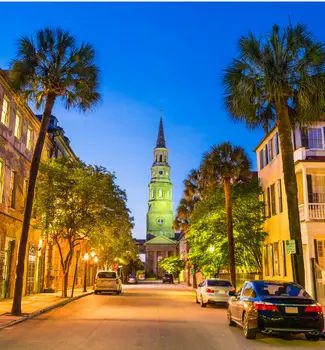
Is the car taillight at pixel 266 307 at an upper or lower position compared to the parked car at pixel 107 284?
lower

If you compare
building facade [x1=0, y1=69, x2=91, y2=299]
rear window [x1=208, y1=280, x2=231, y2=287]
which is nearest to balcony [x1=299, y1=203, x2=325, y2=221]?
rear window [x1=208, y1=280, x2=231, y2=287]

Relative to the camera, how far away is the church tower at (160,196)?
134375mm

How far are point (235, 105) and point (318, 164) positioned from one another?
30.9ft

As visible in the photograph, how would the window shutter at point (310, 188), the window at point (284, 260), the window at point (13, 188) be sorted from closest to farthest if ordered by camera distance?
the window shutter at point (310, 188)
the window at point (13, 188)
the window at point (284, 260)

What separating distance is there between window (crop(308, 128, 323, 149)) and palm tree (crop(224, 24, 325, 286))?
899cm

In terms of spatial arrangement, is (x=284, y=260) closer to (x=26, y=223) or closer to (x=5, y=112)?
(x=26, y=223)

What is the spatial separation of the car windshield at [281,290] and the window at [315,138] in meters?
14.6

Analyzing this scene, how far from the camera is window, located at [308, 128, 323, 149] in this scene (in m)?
25.3

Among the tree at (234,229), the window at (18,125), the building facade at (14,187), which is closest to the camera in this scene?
the building facade at (14,187)

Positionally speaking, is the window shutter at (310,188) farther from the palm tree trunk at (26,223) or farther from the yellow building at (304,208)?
the palm tree trunk at (26,223)

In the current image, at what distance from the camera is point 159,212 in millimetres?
135875

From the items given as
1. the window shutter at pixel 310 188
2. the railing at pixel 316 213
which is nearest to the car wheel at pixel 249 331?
the railing at pixel 316 213

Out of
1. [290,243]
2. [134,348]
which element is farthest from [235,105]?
[134,348]

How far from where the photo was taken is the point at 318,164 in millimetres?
24062
